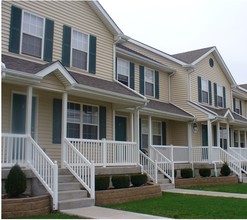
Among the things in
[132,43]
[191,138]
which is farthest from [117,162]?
[132,43]

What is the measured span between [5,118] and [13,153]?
1.37 metres

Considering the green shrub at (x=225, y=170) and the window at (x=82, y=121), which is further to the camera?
the green shrub at (x=225, y=170)

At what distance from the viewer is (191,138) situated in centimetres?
1977

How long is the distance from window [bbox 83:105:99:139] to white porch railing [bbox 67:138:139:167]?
78 centimetres

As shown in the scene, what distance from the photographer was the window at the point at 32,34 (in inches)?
478

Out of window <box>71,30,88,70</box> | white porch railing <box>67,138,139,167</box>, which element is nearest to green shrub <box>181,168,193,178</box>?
white porch railing <box>67,138,139,167</box>

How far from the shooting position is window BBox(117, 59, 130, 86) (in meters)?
17.3

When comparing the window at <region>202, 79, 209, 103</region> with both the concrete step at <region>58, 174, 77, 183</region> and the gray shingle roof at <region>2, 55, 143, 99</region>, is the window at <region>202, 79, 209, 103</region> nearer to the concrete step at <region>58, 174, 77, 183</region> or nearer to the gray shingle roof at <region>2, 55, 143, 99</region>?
the gray shingle roof at <region>2, 55, 143, 99</region>

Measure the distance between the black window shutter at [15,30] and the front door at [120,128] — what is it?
6097mm

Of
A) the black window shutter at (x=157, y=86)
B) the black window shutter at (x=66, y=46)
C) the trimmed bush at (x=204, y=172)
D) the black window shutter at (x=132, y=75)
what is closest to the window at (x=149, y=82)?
the black window shutter at (x=157, y=86)

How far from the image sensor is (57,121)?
12.5 metres

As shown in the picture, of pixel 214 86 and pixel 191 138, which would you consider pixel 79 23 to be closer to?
pixel 191 138

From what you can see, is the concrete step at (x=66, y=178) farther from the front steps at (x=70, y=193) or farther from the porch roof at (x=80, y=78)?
the porch roof at (x=80, y=78)

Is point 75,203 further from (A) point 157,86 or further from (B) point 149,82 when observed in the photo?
(A) point 157,86
